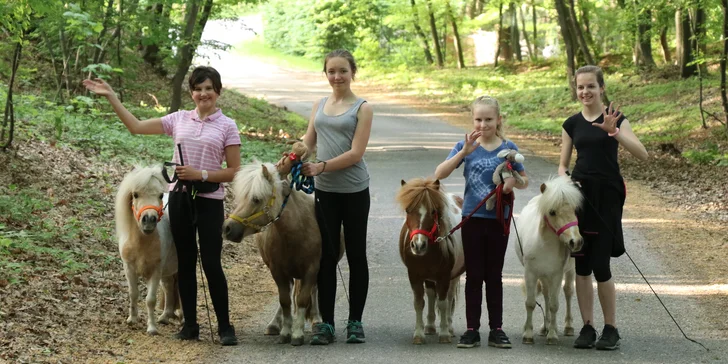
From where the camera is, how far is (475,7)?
137ft

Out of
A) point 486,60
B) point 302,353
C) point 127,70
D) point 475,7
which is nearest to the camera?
point 302,353

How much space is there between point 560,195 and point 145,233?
299cm

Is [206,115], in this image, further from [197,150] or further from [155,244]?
[155,244]

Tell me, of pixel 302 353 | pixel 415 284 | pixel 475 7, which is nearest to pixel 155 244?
pixel 302 353

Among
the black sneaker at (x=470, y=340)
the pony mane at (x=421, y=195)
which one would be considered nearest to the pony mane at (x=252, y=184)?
the pony mane at (x=421, y=195)

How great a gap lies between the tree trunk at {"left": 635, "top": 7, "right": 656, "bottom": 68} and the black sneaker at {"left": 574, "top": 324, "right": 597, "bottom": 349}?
20456 mm

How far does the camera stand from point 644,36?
2623 centimetres

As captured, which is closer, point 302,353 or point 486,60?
point 302,353

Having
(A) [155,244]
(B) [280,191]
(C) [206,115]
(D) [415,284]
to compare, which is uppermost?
(C) [206,115]

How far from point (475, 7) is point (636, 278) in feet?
115

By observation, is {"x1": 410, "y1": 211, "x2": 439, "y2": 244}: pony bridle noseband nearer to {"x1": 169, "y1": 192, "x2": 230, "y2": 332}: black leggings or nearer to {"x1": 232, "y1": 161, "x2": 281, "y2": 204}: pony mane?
{"x1": 232, "y1": 161, "x2": 281, "y2": 204}: pony mane

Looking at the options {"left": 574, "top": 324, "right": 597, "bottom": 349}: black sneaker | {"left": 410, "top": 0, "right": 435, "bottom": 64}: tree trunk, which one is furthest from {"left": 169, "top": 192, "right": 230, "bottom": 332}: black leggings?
{"left": 410, "top": 0, "right": 435, "bottom": 64}: tree trunk

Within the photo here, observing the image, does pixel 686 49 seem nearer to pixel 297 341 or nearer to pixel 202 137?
pixel 297 341

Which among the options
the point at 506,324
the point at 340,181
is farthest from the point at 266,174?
the point at 506,324
